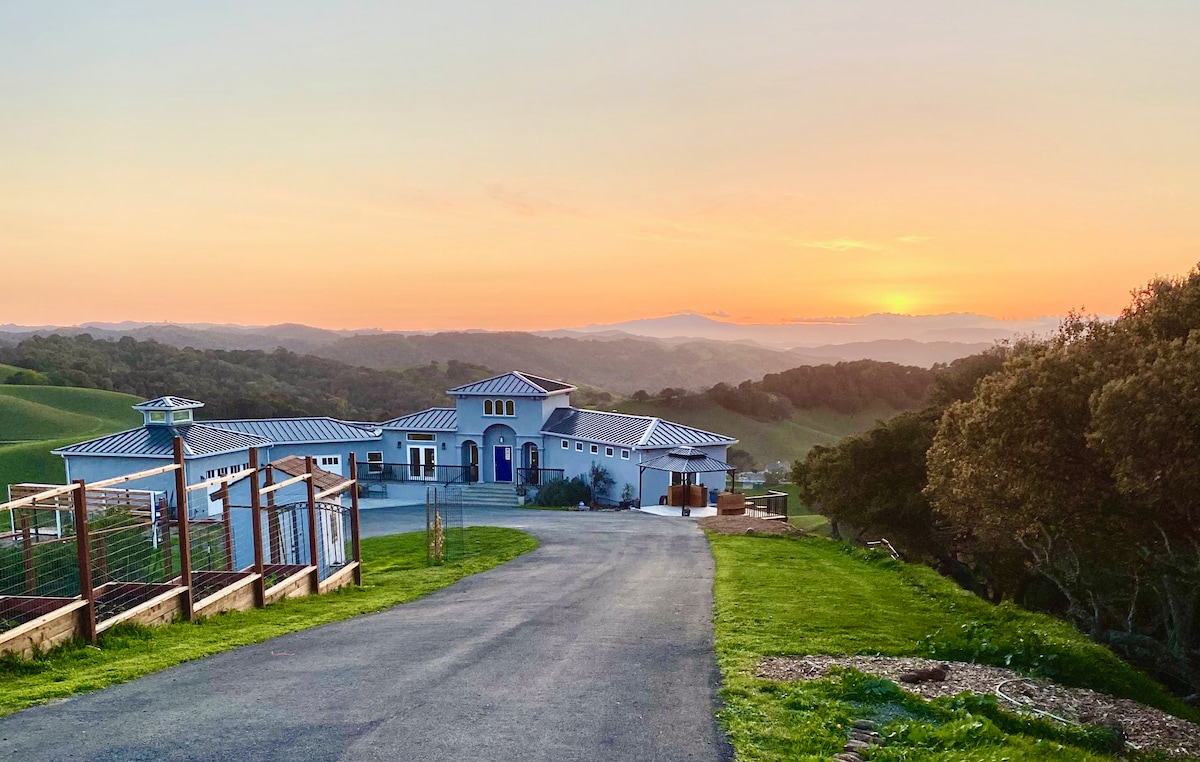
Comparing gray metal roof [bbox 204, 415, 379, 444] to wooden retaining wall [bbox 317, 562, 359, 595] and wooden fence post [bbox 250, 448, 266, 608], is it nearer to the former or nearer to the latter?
wooden retaining wall [bbox 317, 562, 359, 595]

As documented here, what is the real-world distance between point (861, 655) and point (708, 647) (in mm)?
1991

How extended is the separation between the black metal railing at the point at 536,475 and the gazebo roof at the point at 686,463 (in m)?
6.45

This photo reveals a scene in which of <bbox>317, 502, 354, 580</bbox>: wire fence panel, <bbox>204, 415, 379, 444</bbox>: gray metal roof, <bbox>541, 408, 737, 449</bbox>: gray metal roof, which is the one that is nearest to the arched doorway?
<bbox>541, 408, 737, 449</bbox>: gray metal roof

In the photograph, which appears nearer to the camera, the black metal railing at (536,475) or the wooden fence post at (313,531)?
the wooden fence post at (313,531)

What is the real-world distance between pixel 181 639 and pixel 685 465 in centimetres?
2760

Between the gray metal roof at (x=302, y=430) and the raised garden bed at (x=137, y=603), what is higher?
the gray metal roof at (x=302, y=430)

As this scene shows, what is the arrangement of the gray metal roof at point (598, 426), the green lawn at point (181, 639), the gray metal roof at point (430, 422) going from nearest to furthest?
the green lawn at point (181, 639) → the gray metal roof at point (598, 426) → the gray metal roof at point (430, 422)

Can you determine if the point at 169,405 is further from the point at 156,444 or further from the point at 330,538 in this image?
the point at 330,538

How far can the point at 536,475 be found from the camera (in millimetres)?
44688

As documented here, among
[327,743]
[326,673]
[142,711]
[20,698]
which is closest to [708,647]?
[326,673]

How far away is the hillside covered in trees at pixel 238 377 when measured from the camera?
84.9 m

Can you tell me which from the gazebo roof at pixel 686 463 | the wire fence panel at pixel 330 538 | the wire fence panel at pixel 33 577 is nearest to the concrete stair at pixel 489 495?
the gazebo roof at pixel 686 463

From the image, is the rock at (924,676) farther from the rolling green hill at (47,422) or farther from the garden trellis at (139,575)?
the rolling green hill at (47,422)

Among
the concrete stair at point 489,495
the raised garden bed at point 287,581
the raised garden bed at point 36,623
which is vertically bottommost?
the concrete stair at point 489,495
